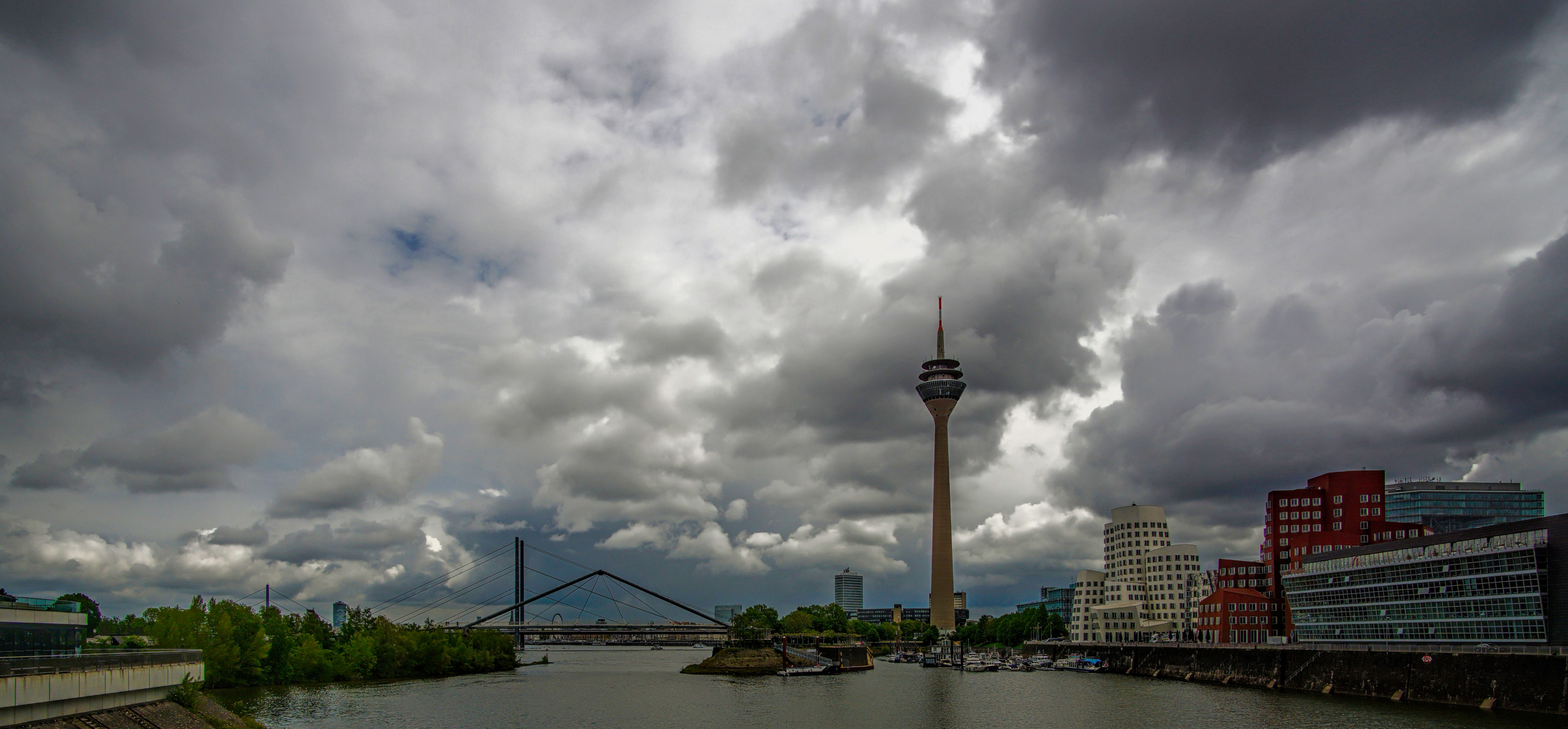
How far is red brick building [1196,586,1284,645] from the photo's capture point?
13762cm

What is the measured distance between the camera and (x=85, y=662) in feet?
116

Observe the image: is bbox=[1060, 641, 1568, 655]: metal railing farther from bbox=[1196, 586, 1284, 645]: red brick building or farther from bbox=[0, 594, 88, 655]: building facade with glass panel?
bbox=[0, 594, 88, 655]: building facade with glass panel

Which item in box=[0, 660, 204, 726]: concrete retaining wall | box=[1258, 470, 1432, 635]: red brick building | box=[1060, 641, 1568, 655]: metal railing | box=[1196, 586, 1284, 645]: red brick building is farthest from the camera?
box=[1196, 586, 1284, 645]: red brick building

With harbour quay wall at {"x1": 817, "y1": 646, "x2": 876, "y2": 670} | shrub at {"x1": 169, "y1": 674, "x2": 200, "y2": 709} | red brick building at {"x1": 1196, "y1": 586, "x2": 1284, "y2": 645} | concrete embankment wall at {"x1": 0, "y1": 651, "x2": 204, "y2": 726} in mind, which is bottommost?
harbour quay wall at {"x1": 817, "y1": 646, "x2": 876, "y2": 670}

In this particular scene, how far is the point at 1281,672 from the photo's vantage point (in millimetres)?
96125

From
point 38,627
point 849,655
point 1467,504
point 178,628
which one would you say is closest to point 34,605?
point 38,627

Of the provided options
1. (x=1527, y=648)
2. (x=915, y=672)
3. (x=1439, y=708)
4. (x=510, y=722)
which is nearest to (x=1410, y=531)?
(x=1527, y=648)

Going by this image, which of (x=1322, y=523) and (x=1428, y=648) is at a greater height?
(x=1322, y=523)

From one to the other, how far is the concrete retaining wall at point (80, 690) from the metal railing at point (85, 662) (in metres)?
0.17

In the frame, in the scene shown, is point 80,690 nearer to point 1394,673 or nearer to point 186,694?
point 186,694

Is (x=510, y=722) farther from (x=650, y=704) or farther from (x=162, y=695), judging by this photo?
(x=162, y=695)

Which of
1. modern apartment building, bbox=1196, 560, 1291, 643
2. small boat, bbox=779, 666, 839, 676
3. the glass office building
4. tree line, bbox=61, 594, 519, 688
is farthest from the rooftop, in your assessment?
tree line, bbox=61, 594, 519, 688

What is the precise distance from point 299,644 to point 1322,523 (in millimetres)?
136560

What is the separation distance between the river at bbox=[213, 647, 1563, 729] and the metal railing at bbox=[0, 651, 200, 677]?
18929 mm
